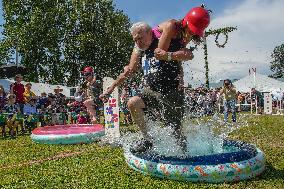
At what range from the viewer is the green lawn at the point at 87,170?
15.4ft

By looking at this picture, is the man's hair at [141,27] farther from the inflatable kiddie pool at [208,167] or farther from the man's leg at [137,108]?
the inflatable kiddie pool at [208,167]

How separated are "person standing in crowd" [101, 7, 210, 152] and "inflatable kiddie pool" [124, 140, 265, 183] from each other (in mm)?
685

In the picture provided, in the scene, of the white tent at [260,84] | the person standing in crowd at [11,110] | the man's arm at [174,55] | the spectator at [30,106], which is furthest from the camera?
the white tent at [260,84]

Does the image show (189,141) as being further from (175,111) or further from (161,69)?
(161,69)

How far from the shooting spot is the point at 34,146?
9.11 metres

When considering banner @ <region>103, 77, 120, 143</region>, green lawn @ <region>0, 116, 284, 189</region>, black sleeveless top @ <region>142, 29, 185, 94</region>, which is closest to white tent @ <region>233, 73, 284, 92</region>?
banner @ <region>103, 77, 120, 143</region>

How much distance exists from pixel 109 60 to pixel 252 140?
3841 centimetres

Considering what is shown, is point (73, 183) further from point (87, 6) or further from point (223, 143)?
point (87, 6)

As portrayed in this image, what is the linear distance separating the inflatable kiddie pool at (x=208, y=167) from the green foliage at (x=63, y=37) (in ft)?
132

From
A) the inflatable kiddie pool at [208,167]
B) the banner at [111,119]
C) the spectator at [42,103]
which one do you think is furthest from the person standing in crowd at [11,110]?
the inflatable kiddie pool at [208,167]

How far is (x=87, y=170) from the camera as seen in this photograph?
562 cm

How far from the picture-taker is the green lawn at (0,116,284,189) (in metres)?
4.69

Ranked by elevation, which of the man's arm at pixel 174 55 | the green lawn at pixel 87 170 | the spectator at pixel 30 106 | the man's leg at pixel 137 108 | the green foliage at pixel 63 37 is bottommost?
the green lawn at pixel 87 170

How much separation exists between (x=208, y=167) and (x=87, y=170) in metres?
1.90
